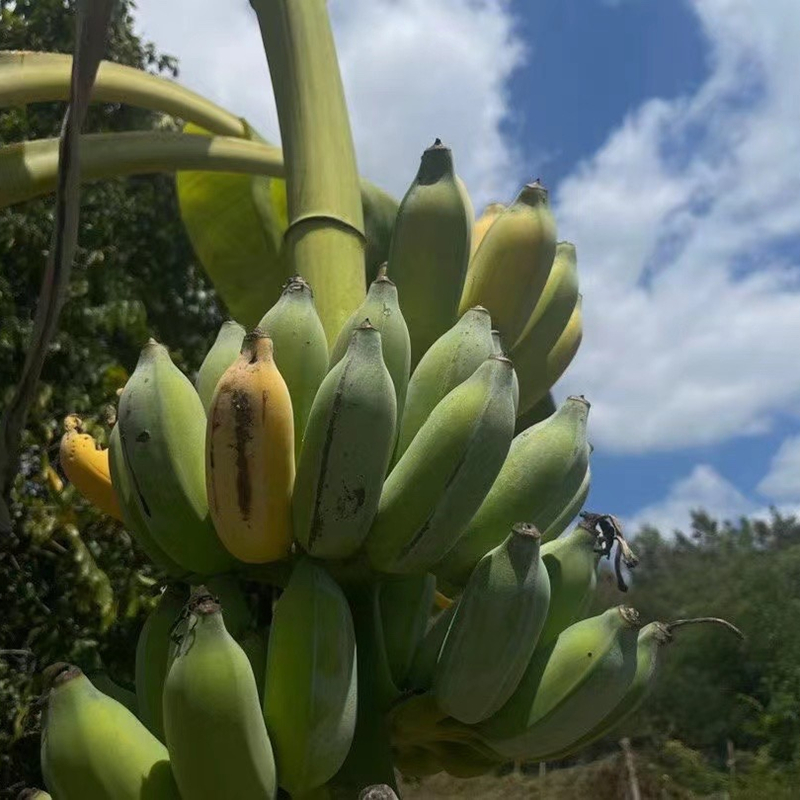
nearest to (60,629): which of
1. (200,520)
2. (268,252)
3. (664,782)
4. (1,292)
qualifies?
(1,292)

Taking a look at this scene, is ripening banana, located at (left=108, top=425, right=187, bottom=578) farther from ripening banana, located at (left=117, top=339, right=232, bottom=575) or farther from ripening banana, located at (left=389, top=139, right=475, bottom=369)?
ripening banana, located at (left=389, top=139, right=475, bottom=369)

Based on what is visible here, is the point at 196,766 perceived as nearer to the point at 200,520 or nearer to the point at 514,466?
the point at 200,520

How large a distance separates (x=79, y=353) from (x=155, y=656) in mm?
3190

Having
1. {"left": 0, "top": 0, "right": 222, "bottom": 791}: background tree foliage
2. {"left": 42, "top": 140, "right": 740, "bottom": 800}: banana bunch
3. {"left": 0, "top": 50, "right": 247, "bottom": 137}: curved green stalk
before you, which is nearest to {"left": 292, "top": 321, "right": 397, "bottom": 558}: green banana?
{"left": 42, "top": 140, "right": 740, "bottom": 800}: banana bunch

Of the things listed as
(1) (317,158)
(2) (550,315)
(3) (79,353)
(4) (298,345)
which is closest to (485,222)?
(2) (550,315)

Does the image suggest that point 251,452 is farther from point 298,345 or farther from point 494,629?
point 494,629

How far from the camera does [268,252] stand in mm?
1509

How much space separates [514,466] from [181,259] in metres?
4.32

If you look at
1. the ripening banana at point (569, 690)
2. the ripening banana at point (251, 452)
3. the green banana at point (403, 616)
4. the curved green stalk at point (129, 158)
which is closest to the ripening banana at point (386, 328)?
the ripening banana at point (251, 452)

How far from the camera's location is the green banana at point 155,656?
3.32 feet

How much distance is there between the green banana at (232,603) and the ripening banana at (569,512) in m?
0.38

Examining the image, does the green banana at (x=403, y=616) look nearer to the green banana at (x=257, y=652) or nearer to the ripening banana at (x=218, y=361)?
the green banana at (x=257, y=652)

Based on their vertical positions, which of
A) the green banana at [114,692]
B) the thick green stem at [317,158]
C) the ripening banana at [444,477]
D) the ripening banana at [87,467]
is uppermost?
the thick green stem at [317,158]

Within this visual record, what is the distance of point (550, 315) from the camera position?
138 centimetres
